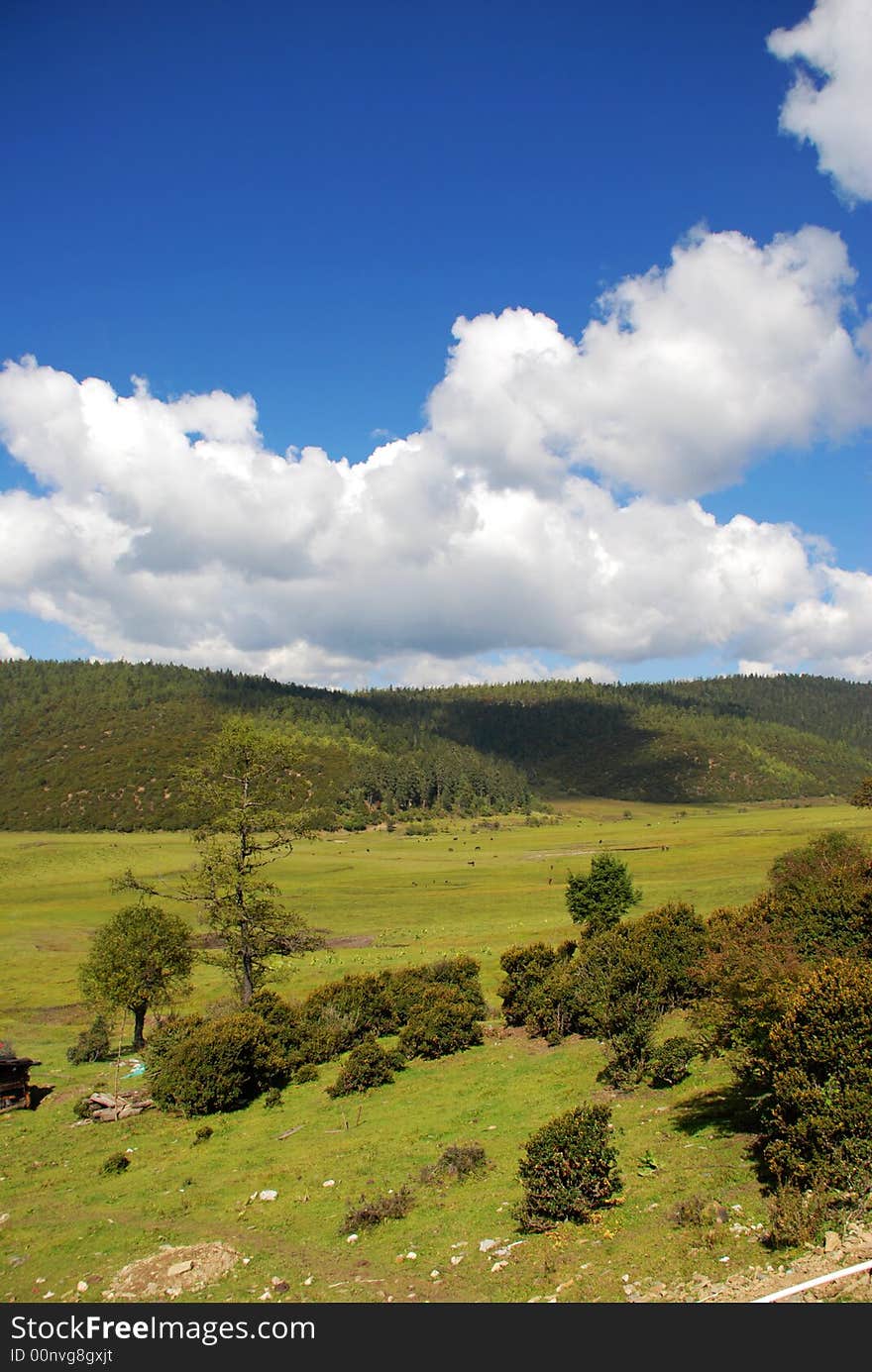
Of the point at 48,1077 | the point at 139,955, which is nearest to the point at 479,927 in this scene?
the point at 139,955

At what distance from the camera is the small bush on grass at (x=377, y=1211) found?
17603mm

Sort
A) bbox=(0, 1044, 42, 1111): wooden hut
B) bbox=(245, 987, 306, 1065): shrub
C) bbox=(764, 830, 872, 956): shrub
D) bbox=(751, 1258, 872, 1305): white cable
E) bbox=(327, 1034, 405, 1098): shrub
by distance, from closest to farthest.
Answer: bbox=(751, 1258, 872, 1305): white cable < bbox=(764, 830, 872, 956): shrub < bbox=(327, 1034, 405, 1098): shrub < bbox=(0, 1044, 42, 1111): wooden hut < bbox=(245, 987, 306, 1065): shrub

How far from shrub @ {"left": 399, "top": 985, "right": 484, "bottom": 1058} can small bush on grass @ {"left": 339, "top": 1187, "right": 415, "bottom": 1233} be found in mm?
16224

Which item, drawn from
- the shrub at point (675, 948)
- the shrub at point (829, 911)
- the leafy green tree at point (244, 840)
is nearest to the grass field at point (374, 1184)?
the shrub at point (675, 948)

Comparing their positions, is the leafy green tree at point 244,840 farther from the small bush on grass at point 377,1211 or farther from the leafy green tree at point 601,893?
the leafy green tree at point 601,893

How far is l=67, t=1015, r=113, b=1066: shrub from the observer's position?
41188 millimetres

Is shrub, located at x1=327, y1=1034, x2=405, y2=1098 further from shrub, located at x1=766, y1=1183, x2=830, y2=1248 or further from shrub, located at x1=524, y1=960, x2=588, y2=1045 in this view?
shrub, located at x1=766, y1=1183, x2=830, y2=1248

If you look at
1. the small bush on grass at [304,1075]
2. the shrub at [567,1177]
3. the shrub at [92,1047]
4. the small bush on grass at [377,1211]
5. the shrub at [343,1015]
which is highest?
the shrub at [567,1177]

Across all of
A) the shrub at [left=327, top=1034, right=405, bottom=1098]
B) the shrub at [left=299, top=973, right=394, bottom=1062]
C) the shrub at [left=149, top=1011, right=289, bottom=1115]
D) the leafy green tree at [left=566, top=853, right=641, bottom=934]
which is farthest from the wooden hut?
the leafy green tree at [left=566, top=853, right=641, bottom=934]

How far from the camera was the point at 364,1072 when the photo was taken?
31047mm

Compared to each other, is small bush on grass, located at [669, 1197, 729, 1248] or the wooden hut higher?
Result: small bush on grass, located at [669, 1197, 729, 1248]

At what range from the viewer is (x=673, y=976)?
113 ft

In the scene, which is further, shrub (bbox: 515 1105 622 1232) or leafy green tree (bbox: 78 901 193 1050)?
leafy green tree (bbox: 78 901 193 1050)

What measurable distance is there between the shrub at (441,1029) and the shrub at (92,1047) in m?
19.1
